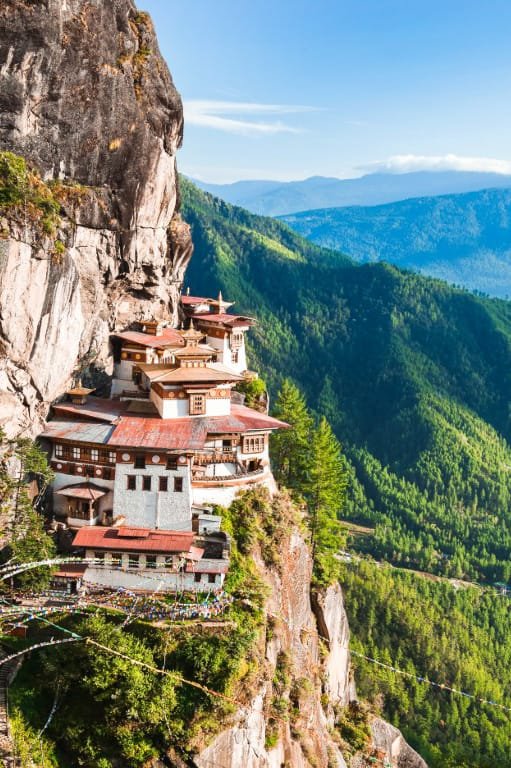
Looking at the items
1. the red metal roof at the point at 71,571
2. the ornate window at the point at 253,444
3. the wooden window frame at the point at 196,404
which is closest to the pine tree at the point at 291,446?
the ornate window at the point at 253,444

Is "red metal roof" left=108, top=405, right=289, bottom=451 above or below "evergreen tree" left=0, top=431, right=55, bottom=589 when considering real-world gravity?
above

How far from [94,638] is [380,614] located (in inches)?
3024

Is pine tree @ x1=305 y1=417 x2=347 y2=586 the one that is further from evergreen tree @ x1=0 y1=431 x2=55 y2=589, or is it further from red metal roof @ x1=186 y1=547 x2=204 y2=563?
evergreen tree @ x1=0 y1=431 x2=55 y2=589

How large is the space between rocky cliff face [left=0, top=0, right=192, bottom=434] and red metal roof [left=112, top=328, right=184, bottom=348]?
1617 millimetres

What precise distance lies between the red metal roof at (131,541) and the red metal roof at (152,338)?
18143 millimetres

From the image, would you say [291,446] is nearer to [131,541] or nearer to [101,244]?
[101,244]

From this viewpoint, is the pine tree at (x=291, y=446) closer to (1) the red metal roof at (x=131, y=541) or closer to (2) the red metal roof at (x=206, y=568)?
(1) the red metal roof at (x=131, y=541)

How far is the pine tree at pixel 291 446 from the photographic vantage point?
67.6 meters

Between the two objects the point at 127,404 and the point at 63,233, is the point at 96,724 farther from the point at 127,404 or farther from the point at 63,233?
the point at 63,233

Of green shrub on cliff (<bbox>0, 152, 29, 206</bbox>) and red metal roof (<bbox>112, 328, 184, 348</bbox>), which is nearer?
green shrub on cliff (<bbox>0, 152, 29, 206</bbox>)

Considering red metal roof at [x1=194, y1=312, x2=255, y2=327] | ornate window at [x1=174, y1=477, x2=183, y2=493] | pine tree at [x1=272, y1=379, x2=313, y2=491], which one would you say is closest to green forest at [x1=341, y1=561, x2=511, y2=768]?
pine tree at [x1=272, y1=379, x2=313, y2=491]

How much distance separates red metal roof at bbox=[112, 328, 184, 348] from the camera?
191ft

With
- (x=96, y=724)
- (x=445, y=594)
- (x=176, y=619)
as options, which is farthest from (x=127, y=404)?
(x=445, y=594)

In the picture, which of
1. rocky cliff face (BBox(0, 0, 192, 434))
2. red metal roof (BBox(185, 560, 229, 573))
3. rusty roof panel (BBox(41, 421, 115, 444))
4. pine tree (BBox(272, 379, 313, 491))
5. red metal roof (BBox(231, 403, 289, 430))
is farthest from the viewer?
pine tree (BBox(272, 379, 313, 491))
